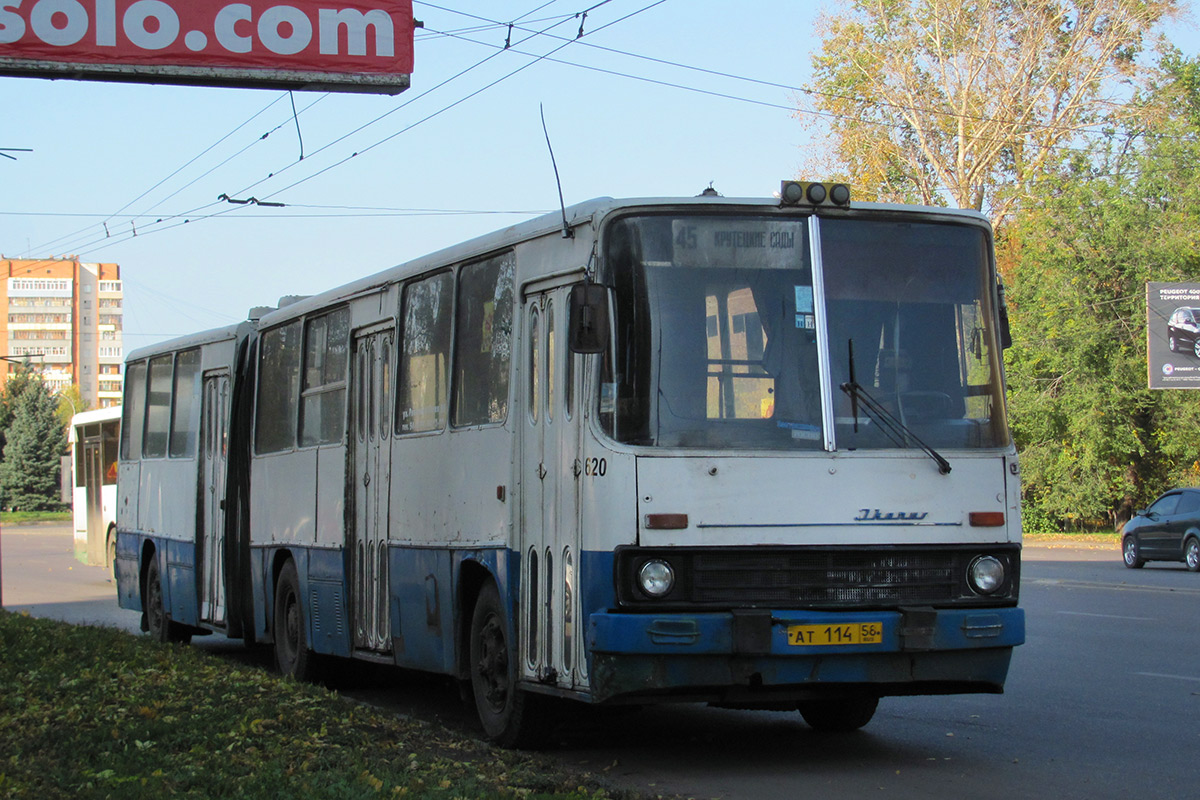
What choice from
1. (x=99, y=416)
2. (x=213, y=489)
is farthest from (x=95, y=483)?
(x=213, y=489)

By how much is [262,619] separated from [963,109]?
34123 millimetres

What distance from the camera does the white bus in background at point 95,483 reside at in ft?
94.9

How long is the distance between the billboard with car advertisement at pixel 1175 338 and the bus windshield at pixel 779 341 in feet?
104

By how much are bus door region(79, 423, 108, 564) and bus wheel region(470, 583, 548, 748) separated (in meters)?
20.8

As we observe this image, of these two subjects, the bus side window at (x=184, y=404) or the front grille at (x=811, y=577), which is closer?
the front grille at (x=811, y=577)

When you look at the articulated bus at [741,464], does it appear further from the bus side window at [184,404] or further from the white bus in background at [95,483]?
the white bus in background at [95,483]

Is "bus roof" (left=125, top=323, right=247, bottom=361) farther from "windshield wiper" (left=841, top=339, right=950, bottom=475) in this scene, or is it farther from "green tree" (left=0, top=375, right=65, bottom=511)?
"green tree" (left=0, top=375, right=65, bottom=511)

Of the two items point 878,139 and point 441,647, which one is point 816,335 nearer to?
point 441,647

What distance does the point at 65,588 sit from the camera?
2814cm

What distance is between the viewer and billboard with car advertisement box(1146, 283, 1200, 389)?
38.4 meters

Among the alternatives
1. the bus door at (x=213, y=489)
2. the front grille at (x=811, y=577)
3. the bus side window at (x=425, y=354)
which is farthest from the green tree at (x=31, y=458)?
the front grille at (x=811, y=577)

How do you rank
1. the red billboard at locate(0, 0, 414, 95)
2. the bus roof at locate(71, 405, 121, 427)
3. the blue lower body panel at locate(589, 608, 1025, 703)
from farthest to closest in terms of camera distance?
the bus roof at locate(71, 405, 121, 427)
the red billboard at locate(0, 0, 414, 95)
the blue lower body panel at locate(589, 608, 1025, 703)

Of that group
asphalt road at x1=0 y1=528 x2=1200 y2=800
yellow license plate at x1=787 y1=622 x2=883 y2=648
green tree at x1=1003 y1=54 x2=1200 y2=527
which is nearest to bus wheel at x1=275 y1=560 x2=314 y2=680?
asphalt road at x1=0 y1=528 x2=1200 y2=800

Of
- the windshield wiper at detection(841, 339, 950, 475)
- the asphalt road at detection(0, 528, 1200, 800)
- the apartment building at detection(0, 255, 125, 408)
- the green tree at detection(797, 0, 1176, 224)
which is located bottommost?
the asphalt road at detection(0, 528, 1200, 800)
